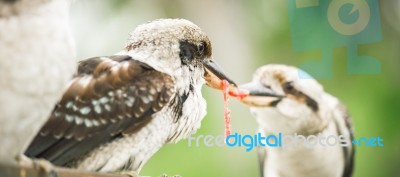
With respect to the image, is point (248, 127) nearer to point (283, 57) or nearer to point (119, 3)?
point (283, 57)

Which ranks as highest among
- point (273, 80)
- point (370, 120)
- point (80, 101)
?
point (80, 101)

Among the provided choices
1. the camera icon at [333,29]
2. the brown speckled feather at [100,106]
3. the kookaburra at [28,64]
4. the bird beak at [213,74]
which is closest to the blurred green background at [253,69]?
the camera icon at [333,29]

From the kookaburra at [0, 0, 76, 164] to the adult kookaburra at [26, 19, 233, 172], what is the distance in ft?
0.79

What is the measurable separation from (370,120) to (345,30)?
234 mm

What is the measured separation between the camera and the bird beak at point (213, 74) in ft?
3.69

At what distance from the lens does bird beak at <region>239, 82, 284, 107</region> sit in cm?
157

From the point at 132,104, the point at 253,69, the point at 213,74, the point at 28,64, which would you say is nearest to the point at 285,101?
the point at 253,69

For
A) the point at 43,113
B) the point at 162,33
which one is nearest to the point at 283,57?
the point at 162,33

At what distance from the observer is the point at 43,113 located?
2.22ft

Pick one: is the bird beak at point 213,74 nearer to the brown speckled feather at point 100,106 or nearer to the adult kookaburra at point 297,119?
the brown speckled feather at point 100,106

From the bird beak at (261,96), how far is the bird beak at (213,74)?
1.40ft

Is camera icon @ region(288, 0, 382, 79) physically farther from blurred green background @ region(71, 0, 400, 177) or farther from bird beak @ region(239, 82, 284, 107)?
bird beak @ region(239, 82, 284, 107)

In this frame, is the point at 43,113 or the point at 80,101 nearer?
the point at 43,113

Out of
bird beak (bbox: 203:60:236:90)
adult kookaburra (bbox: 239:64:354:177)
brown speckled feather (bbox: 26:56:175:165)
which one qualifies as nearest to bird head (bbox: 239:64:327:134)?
adult kookaburra (bbox: 239:64:354:177)
